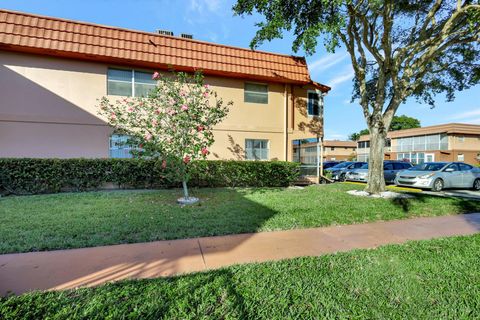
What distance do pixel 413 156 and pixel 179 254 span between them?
139 ft

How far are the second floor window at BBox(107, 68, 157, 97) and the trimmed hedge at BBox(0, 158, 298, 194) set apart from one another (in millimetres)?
2998

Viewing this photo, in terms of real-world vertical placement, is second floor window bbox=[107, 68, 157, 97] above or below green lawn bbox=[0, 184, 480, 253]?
above

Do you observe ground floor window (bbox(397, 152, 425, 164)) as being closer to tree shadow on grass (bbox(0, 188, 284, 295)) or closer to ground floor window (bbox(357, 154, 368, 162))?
ground floor window (bbox(357, 154, 368, 162))

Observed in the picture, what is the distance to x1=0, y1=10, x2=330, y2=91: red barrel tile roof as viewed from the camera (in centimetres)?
827

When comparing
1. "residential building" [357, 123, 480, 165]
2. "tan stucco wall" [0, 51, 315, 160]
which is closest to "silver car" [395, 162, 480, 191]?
"tan stucco wall" [0, 51, 315, 160]

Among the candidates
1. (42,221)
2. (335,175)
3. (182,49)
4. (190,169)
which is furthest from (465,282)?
(335,175)

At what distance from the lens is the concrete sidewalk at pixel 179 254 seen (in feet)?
9.20

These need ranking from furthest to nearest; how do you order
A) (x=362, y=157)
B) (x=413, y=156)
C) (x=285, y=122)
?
(x=362, y=157)
(x=413, y=156)
(x=285, y=122)

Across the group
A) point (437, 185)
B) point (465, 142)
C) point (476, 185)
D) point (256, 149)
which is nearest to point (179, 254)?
point (256, 149)

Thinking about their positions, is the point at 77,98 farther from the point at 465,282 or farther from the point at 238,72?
the point at 465,282

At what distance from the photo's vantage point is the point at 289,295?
2.47m

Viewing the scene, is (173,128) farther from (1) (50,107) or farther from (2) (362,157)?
(2) (362,157)

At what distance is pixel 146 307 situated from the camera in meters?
2.24

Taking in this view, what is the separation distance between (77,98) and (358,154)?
46.6 metres
